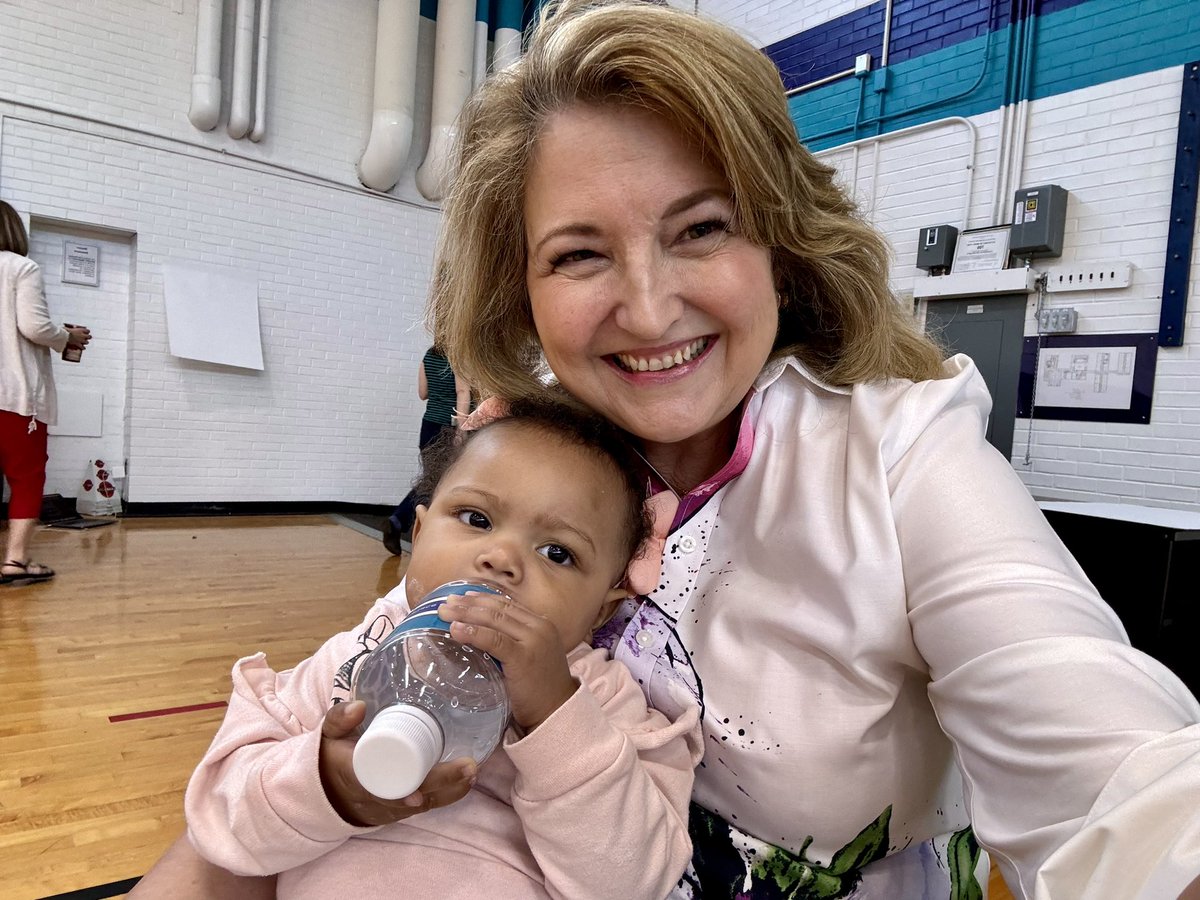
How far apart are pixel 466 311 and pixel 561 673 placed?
24.4 inches

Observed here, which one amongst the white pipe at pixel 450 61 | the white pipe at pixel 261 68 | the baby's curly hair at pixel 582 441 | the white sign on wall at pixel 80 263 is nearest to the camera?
the baby's curly hair at pixel 582 441

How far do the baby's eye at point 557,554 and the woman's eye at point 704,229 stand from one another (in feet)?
1.24

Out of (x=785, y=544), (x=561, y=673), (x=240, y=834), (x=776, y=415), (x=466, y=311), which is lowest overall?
(x=240, y=834)

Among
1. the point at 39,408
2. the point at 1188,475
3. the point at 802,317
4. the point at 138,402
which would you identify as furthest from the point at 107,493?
the point at 1188,475

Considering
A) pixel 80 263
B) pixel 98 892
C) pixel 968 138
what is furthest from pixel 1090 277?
pixel 80 263

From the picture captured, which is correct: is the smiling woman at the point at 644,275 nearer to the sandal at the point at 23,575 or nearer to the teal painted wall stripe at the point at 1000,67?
the sandal at the point at 23,575

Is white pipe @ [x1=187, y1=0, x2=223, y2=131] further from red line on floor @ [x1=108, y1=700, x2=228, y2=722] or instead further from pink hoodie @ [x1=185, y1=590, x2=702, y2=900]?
pink hoodie @ [x1=185, y1=590, x2=702, y2=900]

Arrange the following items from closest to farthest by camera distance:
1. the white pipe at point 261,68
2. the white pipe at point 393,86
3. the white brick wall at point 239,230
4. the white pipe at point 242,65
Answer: the white brick wall at point 239,230 < the white pipe at point 242,65 < the white pipe at point 261,68 < the white pipe at point 393,86

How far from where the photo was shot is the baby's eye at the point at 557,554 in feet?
2.87

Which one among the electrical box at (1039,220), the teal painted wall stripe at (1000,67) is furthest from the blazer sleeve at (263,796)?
the teal painted wall stripe at (1000,67)

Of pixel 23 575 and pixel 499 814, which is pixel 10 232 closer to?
pixel 23 575

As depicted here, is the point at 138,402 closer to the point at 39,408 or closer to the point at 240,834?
the point at 39,408

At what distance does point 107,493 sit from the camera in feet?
19.2

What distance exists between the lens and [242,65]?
237 inches
